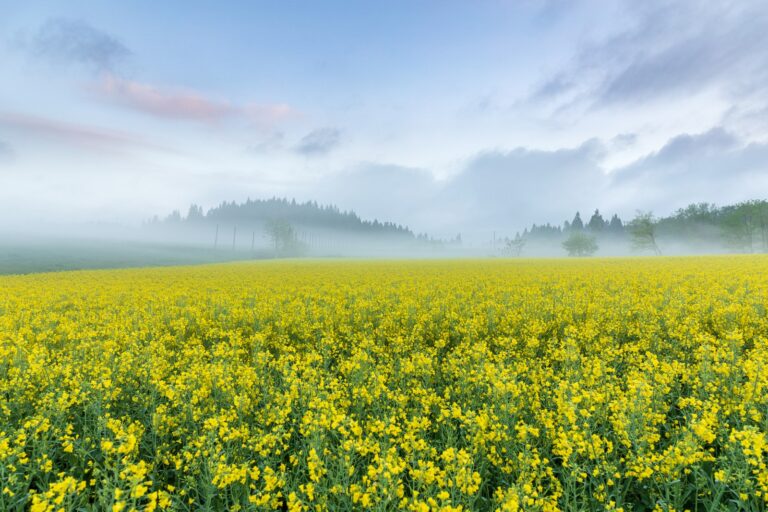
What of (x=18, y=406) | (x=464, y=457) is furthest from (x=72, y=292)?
(x=464, y=457)

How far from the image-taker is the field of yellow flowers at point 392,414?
3352 millimetres

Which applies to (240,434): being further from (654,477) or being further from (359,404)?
(654,477)

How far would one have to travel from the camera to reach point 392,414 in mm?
4617

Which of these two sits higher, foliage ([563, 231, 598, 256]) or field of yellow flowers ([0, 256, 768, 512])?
foliage ([563, 231, 598, 256])

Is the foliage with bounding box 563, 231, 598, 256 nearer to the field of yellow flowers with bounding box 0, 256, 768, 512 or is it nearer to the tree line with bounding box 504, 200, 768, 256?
the tree line with bounding box 504, 200, 768, 256

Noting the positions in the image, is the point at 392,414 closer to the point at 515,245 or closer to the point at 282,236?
the point at 282,236

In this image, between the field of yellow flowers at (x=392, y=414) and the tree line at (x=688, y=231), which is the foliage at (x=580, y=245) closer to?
the tree line at (x=688, y=231)

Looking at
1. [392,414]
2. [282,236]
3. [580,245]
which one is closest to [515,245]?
[580,245]

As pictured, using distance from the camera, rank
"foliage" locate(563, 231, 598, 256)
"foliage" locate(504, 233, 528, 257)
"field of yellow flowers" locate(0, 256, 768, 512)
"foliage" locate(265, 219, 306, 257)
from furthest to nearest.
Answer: "foliage" locate(504, 233, 528, 257) → "foliage" locate(265, 219, 306, 257) → "foliage" locate(563, 231, 598, 256) → "field of yellow flowers" locate(0, 256, 768, 512)

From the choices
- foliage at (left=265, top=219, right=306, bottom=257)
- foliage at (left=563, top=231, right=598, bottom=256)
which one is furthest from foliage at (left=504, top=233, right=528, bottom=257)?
foliage at (left=265, top=219, right=306, bottom=257)

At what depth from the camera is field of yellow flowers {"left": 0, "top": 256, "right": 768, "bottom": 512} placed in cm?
335

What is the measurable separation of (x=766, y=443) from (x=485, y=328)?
5871 mm

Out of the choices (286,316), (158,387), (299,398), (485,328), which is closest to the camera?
(299,398)

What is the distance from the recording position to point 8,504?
3406mm
